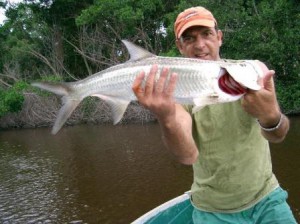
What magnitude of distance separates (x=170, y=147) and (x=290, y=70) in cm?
2624

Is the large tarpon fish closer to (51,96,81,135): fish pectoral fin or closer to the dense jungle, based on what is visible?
(51,96,81,135): fish pectoral fin

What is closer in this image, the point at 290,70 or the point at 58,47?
the point at 290,70

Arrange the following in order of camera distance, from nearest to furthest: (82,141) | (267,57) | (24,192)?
(24,192) < (82,141) < (267,57)

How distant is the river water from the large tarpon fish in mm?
8746

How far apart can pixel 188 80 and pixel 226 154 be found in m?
0.69

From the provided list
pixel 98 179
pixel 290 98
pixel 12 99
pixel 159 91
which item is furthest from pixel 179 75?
pixel 12 99

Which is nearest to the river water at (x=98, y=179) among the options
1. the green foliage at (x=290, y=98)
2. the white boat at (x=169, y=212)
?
the green foliage at (x=290, y=98)

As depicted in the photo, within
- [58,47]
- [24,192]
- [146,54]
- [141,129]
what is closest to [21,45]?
[58,47]

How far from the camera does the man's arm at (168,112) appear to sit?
299 cm

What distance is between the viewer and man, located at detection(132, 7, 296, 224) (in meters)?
3.18

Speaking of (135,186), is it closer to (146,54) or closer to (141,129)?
(146,54)

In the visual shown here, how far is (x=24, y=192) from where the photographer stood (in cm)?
1488

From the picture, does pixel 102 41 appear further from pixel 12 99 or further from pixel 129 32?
pixel 12 99

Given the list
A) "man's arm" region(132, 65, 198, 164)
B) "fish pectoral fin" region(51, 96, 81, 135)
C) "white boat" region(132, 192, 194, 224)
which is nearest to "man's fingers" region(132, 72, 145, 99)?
"man's arm" region(132, 65, 198, 164)
